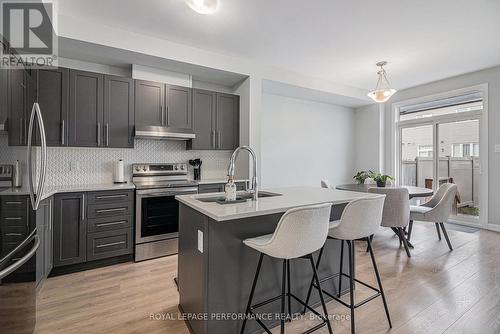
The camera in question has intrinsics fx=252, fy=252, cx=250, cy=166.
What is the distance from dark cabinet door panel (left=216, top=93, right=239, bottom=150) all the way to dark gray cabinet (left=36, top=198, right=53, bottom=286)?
2325 millimetres

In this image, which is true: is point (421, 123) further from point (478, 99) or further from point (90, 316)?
point (90, 316)

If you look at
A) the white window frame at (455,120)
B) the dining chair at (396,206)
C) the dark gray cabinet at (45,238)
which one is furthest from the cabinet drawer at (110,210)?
the white window frame at (455,120)

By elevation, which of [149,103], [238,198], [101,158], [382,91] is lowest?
[238,198]

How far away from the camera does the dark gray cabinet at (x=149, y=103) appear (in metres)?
3.45

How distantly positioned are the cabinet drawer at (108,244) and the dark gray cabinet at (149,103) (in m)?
1.46

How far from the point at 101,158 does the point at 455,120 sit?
20.5ft

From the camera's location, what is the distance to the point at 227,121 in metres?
4.22

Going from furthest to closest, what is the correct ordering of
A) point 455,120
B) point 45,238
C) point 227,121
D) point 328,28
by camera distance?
point 455,120 → point 227,121 → point 328,28 → point 45,238

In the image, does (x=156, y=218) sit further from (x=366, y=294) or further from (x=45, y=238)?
(x=366, y=294)

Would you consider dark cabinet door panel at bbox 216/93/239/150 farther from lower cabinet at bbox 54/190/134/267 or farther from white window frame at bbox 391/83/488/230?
white window frame at bbox 391/83/488/230

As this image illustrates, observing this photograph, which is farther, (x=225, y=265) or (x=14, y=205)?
(x=225, y=265)

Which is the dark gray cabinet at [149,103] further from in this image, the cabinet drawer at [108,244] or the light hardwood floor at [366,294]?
the light hardwood floor at [366,294]

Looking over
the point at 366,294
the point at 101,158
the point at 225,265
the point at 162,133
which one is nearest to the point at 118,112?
the point at 162,133

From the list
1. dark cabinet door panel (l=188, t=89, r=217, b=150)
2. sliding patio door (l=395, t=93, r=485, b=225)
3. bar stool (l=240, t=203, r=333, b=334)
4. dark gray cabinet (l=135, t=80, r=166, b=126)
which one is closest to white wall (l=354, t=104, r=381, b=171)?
sliding patio door (l=395, t=93, r=485, b=225)
